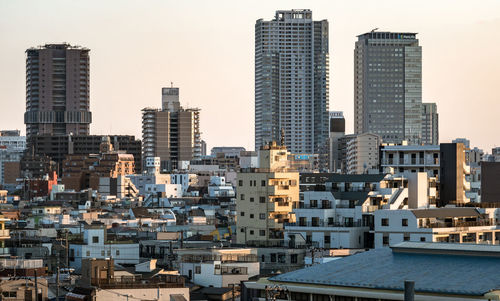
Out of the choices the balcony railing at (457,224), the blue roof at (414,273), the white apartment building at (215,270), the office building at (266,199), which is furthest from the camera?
the office building at (266,199)

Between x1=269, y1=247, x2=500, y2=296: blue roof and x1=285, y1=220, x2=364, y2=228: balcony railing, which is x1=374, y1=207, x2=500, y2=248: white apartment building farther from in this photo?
x1=269, y1=247, x2=500, y2=296: blue roof

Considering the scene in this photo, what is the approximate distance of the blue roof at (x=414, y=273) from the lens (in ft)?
139

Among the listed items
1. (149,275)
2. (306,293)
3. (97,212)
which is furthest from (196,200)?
(306,293)

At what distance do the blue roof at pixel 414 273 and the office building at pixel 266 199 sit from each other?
168 feet

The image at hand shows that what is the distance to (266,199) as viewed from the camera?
101375mm

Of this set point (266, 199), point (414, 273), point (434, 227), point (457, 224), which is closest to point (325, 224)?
point (434, 227)

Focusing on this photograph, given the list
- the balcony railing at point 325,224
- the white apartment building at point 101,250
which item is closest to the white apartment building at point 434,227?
the balcony railing at point 325,224

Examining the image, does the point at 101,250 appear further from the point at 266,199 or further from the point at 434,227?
the point at 434,227

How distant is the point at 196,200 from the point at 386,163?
8588 cm

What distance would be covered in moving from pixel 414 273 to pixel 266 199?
56.7m

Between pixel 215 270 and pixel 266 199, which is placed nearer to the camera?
pixel 215 270

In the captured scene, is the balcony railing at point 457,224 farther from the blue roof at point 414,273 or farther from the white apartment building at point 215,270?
the blue roof at point 414,273

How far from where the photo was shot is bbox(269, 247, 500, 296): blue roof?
42469 mm

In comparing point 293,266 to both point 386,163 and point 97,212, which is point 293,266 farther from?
point 97,212
